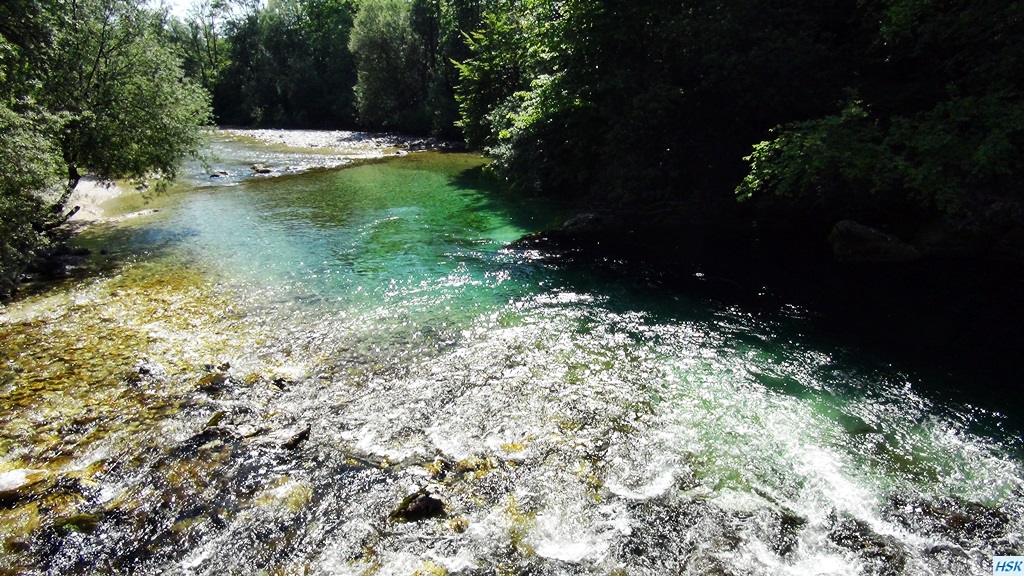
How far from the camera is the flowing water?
6301 mm

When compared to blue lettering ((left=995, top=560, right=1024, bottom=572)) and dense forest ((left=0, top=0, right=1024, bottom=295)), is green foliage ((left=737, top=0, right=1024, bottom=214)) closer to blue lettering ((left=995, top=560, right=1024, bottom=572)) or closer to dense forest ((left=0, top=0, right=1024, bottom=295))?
dense forest ((left=0, top=0, right=1024, bottom=295))

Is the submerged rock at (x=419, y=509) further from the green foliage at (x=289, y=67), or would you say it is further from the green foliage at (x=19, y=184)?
the green foliage at (x=289, y=67)

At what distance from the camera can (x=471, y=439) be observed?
27.2ft

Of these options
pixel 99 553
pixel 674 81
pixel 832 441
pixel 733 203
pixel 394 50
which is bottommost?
pixel 99 553

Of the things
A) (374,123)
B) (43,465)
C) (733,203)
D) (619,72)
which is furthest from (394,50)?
(43,465)

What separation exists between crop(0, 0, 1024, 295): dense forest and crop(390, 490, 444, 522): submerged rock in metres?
12.5

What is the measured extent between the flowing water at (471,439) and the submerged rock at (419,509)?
29 mm

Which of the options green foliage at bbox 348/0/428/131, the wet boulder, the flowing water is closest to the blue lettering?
the flowing water

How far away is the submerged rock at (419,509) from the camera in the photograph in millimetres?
6711

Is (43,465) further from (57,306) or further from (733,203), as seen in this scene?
(733,203)

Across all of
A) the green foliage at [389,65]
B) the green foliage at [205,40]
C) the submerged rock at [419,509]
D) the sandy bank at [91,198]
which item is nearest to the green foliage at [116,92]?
the sandy bank at [91,198]

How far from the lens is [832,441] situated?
8219 millimetres

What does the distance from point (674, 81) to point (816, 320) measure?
1197 centimetres

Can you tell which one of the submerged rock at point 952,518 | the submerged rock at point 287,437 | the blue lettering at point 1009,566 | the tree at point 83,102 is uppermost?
the tree at point 83,102
